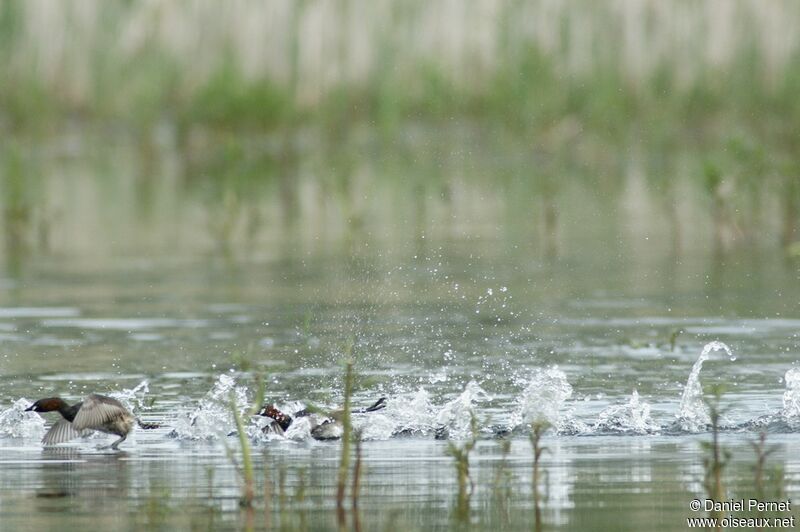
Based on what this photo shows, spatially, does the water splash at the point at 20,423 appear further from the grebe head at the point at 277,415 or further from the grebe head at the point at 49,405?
the grebe head at the point at 277,415

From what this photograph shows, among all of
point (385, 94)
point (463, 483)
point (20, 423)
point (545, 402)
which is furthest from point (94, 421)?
point (385, 94)

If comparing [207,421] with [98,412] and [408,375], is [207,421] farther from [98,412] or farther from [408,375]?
[408,375]

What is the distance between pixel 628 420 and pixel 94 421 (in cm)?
223

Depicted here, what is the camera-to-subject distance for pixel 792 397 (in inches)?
327

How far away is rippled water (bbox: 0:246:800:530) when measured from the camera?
653 cm

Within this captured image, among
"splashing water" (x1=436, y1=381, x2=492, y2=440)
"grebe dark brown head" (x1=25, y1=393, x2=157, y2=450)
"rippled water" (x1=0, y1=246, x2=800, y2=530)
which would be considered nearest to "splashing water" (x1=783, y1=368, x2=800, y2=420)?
"rippled water" (x1=0, y1=246, x2=800, y2=530)

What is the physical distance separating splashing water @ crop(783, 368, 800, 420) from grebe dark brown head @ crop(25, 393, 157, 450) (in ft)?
9.10

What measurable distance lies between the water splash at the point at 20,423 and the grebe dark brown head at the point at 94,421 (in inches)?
8.8

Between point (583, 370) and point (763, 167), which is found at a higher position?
point (763, 167)

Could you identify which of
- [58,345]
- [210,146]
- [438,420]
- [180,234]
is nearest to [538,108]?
[210,146]

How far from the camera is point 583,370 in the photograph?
9820 millimetres

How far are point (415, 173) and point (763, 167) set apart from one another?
7113 mm

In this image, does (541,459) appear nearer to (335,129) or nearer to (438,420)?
(438,420)

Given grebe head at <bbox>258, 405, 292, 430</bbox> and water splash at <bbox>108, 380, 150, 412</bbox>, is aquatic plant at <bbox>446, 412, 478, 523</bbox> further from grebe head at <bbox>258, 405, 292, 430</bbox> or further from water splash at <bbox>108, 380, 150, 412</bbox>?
water splash at <bbox>108, 380, 150, 412</bbox>
